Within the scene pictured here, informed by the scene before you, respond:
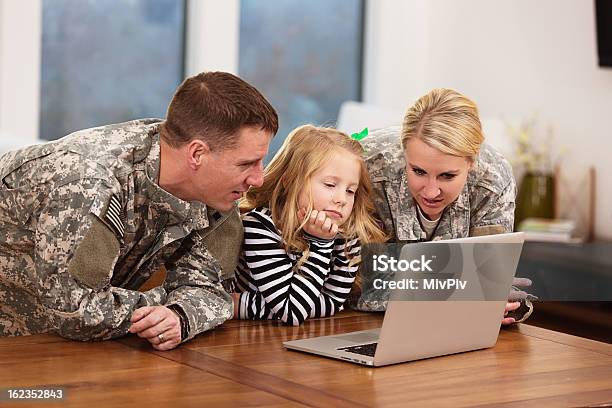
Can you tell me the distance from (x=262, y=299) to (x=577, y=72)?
3126 millimetres

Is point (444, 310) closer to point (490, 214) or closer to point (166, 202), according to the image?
point (166, 202)

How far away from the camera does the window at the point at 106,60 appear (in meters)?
5.05

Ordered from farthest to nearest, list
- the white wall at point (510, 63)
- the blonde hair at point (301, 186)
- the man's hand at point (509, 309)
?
the white wall at point (510, 63) → the blonde hair at point (301, 186) → the man's hand at point (509, 309)

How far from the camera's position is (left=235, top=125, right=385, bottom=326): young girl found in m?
2.16

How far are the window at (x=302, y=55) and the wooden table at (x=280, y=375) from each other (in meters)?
3.73

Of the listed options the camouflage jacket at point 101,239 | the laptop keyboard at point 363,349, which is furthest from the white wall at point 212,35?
the laptop keyboard at point 363,349

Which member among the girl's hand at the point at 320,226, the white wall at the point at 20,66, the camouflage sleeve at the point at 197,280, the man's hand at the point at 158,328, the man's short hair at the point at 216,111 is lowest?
the man's hand at the point at 158,328

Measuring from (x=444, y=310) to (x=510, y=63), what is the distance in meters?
3.65

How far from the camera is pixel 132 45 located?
5.25 m

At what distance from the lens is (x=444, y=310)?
1783 millimetres

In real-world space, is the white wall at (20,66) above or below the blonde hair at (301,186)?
above

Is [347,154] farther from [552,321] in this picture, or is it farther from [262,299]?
[552,321]

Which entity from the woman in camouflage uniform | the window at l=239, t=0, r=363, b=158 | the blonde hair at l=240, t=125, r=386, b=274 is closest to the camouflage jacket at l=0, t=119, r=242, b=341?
the blonde hair at l=240, t=125, r=386, b=274

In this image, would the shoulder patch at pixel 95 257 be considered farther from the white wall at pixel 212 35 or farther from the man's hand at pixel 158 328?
the white wall at pixel 212 35
